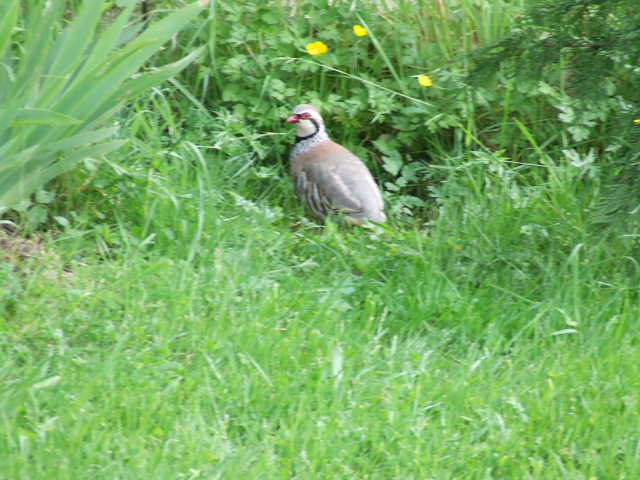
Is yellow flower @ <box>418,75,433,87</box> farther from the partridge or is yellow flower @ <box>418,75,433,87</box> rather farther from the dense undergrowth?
the partridge

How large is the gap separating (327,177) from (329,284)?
888mm

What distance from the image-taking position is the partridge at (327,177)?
16.4 ft

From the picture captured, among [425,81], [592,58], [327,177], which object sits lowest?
[327,177]

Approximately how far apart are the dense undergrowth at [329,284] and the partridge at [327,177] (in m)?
0.11

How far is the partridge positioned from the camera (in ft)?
16.4

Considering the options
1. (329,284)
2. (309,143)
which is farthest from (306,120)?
(329,284)

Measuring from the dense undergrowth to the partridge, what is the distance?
11 cm

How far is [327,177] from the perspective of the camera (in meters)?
5.12

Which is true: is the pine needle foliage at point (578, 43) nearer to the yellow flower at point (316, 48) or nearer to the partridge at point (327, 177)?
the partridge at point (327, 177)

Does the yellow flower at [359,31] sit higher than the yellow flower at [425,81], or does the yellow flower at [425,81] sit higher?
the yellow flower at [359,31]

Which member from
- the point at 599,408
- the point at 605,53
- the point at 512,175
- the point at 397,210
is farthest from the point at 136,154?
the point at 599,408

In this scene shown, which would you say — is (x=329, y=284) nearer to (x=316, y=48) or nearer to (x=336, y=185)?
(x=336, y=185)

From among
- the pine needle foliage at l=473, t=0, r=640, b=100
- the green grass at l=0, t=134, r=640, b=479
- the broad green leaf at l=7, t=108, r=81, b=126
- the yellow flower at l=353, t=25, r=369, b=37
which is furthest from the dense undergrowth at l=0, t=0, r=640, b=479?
the broad green leaf at l=7, t=108, r=81, b=126

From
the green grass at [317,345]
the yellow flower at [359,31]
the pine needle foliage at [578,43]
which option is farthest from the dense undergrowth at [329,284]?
the pine needle foliage at [578,43]
